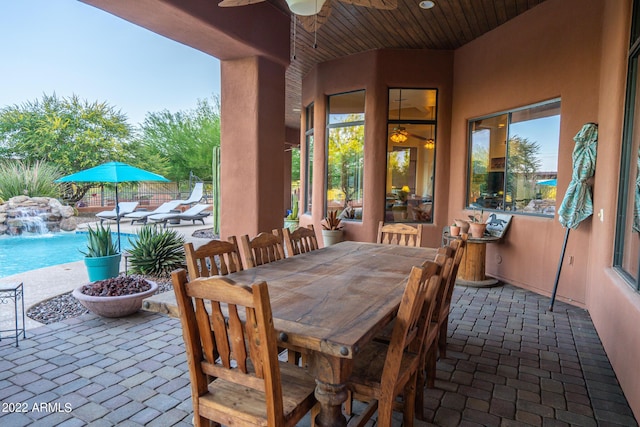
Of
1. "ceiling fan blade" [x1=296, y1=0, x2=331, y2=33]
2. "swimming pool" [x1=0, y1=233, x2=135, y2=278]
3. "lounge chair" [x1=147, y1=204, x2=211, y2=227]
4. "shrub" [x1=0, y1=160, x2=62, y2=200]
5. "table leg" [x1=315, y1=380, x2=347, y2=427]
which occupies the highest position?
"ceiling fan blade" [x1=296, y1=0, x2=331, y2=33]

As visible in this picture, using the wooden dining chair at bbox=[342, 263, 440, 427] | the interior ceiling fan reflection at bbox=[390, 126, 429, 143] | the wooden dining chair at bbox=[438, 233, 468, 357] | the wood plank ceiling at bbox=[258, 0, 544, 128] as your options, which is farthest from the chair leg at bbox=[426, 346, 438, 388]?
the interior ceiling fan reflection at bbox=[390, 126, 429, 143]

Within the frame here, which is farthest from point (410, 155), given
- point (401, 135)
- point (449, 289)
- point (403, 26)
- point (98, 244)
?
point (98, 244)

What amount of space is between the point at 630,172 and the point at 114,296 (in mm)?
4612

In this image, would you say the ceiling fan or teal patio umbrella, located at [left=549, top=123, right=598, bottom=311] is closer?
the ceiling fan

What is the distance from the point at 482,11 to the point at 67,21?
29049 mm

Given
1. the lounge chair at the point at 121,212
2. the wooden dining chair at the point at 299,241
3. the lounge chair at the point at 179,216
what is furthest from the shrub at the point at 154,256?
the lounge chair at the point at 121,212

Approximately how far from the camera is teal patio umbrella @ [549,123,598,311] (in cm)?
377

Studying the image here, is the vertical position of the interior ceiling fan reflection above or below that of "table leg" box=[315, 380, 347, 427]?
above

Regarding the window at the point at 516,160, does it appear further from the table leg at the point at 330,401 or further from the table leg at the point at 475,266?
the table leg at the point at 330,401

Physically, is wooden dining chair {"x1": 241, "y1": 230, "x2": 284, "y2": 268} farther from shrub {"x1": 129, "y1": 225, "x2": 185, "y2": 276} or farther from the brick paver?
shrub {"x1": 129, "y1": 225, "x2": 185, "y2": 276}

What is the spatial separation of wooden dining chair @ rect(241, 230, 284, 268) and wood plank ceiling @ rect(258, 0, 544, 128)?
2.42m

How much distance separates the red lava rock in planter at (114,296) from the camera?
340 centimetres

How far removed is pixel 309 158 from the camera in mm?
8008

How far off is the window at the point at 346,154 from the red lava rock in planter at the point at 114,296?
3.97 metres
